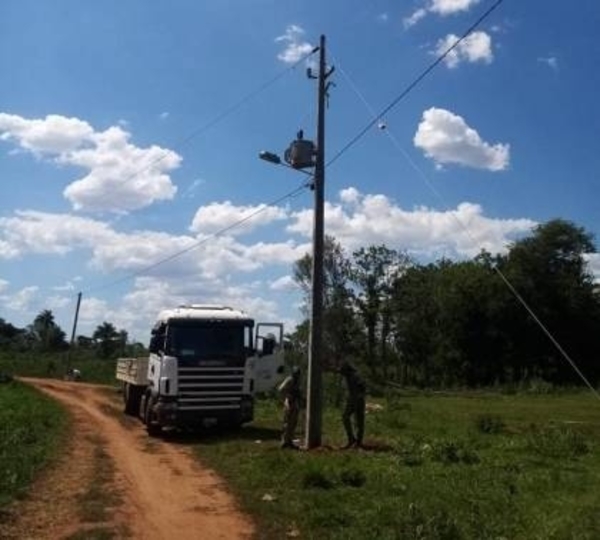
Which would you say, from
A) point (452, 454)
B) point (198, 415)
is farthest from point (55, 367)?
point (452, 454)

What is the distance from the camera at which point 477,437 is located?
23.8 meters

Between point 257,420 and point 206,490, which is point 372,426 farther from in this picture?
point 206,490

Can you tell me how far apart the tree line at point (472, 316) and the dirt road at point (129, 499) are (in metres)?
55.9

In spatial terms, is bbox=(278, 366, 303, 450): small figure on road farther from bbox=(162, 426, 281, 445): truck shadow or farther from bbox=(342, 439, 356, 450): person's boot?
bbox=(162, 426, 281, 445): truck shadow

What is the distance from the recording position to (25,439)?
2225 centimetres

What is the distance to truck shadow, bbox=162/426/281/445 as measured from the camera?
23.7 meters

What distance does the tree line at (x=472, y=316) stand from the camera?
259 ft

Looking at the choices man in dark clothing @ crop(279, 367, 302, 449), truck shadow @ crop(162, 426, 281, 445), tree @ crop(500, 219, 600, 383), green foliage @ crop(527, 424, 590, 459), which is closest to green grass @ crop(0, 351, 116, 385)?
tree @ crop(500, 219, 600, 383)

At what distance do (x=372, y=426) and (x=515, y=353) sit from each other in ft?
179

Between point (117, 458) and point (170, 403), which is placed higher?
point (170, 403)

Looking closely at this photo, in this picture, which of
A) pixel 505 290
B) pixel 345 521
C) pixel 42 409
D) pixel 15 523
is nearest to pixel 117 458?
pixel 15 523

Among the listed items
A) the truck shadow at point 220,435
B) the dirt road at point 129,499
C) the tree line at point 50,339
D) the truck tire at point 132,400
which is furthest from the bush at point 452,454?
the tree line at point 50,339

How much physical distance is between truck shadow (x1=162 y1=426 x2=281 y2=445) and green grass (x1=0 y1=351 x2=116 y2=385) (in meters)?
37.9

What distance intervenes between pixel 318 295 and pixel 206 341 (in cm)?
480
